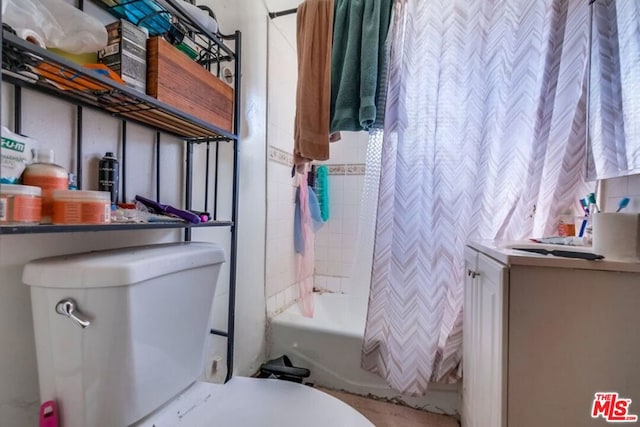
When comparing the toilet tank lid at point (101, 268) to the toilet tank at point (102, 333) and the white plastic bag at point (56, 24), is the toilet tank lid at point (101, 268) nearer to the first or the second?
the toilet tank at point (102, 333)

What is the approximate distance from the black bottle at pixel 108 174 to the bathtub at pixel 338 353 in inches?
44.5

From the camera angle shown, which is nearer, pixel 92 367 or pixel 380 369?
pixel 92 367

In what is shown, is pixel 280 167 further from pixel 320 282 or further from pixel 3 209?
pixel 3 209

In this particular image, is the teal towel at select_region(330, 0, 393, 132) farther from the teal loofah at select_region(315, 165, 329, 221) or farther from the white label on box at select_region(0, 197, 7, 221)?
the white label on box at select_region(0, 197, 7, 221)

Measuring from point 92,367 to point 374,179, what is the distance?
1219 mm

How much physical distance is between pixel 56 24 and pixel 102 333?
0.62 meters

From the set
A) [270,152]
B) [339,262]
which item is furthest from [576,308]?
[339,262]

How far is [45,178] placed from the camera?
0.56 meters

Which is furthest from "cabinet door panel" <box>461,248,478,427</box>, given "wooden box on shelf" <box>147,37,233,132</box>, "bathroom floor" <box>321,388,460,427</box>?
"wooden box on shelf" <box>147,37,233,132</box>

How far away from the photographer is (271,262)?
1.68 metres

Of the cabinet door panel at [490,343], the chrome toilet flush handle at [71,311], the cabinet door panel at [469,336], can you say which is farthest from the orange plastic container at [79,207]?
the cabinet door panel at [469,336]

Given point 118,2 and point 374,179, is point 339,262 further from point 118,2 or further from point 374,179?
point 118,2

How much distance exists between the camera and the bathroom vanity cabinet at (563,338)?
24.1 inches

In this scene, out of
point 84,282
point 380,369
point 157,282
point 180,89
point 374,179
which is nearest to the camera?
point 84,282
